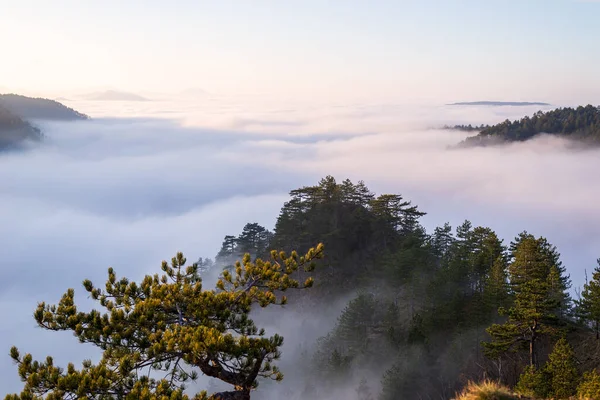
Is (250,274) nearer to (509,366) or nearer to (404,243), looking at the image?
(509,366)

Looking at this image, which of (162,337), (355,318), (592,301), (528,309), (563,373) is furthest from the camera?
(355,318)

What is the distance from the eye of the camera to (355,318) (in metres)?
45.8

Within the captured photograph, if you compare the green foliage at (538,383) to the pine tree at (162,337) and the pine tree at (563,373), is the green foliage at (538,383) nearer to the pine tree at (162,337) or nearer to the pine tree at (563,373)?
the pine tree at (563,373)

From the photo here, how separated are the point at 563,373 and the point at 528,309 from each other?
3899 millimetres

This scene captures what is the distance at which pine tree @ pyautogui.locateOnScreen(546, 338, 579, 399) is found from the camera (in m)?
24.0

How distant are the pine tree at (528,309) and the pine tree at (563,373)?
2.28m

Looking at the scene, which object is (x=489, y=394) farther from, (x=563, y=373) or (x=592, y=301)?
(x=592, y=301)

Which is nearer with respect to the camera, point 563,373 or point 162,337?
point 162,337

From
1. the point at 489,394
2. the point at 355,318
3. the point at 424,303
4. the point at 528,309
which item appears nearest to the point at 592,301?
the point at 528,309

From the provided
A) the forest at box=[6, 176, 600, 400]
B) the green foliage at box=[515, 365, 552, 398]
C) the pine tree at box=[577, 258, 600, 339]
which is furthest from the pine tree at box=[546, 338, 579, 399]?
the pine tree at box=[577, 258, 600, 339]

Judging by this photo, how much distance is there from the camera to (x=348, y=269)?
61.7 m

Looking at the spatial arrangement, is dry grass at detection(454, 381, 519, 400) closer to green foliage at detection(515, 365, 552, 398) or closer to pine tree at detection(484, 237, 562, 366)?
green foliage at detection(515, 365, 552, 398)

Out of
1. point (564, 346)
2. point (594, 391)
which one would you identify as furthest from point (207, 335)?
point (564, 346)

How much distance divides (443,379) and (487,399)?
97.9 ft
